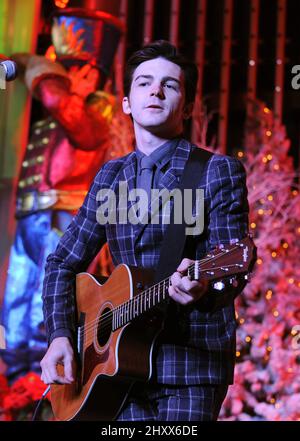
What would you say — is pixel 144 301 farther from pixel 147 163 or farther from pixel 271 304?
pixel 271 304

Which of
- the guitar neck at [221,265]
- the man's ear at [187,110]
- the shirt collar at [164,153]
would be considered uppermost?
the man's ear at [187,110]

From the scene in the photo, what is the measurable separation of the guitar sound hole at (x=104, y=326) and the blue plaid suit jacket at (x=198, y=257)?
145 mm

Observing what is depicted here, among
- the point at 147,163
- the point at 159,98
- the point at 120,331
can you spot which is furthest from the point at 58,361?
the point at 159,98

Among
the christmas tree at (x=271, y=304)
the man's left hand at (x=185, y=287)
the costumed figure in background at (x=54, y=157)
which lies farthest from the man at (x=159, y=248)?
the costumed figure in background at (x=54, y=157)

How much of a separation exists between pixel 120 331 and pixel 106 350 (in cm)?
11

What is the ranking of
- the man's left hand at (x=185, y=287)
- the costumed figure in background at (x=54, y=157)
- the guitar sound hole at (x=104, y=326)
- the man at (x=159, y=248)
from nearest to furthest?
the man's left hand at (x=185, y=287) → the man at (x=159, y=248) → the guitar sound hole at (x=104, y=326) → the costumed figure in background at (x=54, y=157)

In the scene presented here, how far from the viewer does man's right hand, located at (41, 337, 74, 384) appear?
2.39 m

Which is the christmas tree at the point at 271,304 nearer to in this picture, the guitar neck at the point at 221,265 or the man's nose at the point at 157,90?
the man's nose at the point at 157,90

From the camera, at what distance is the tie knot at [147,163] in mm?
2428

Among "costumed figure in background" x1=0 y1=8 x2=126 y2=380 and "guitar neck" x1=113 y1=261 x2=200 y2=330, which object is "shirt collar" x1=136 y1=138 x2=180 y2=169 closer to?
"guitar neck" x1=113 y1=261 x2=200 y2=330

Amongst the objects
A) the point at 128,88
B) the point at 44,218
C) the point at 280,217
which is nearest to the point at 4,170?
the point at 44,218

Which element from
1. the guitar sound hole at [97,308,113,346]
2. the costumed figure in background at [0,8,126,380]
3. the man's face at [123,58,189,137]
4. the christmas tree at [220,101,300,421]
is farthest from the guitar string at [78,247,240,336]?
the costumed figure in background at [0,8,126,380]

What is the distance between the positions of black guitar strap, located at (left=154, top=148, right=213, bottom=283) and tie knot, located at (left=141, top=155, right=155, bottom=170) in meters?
0.14

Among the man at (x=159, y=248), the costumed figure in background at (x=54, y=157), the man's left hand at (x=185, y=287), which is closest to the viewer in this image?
the man's left hand at (x=185, y=287)
